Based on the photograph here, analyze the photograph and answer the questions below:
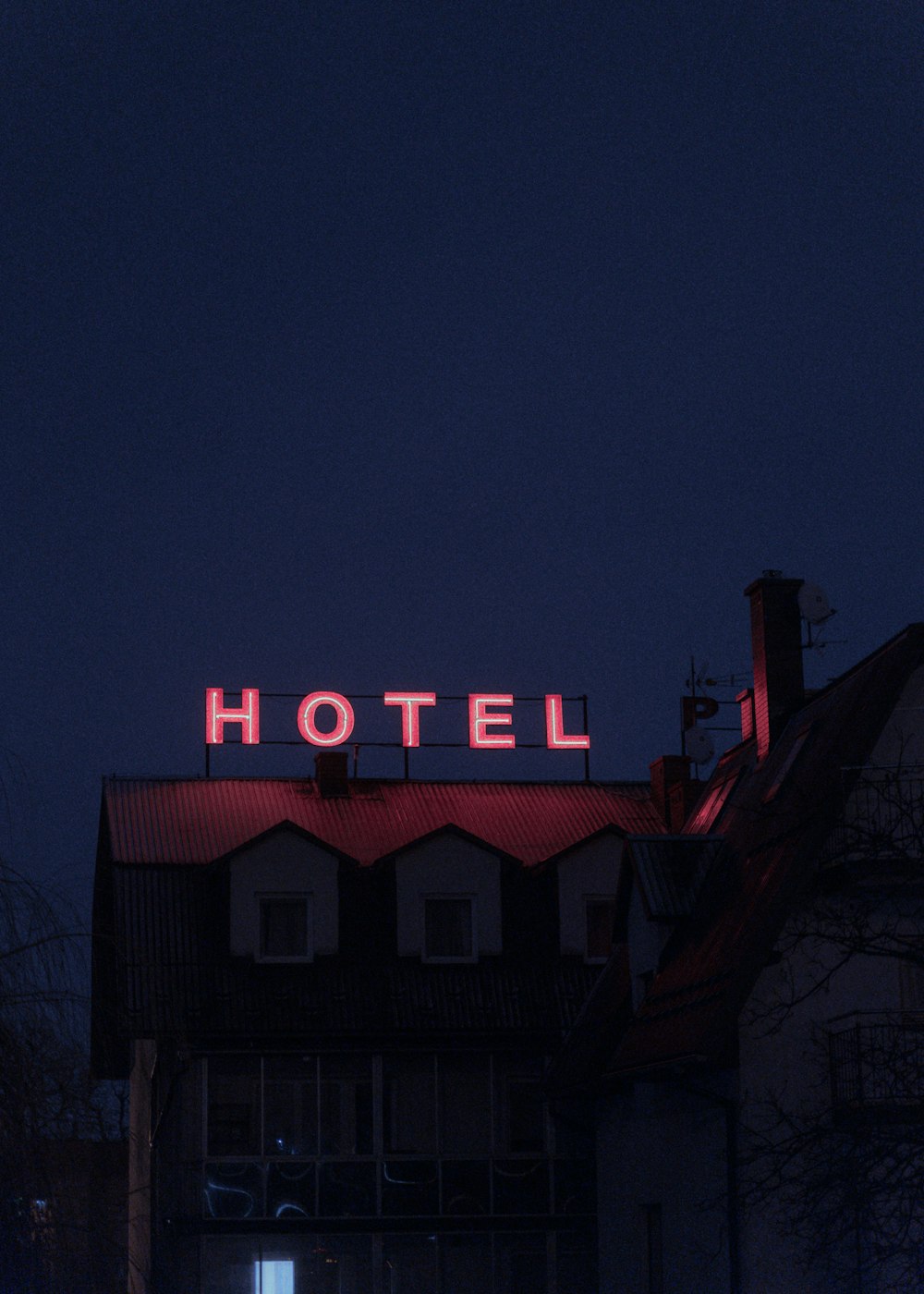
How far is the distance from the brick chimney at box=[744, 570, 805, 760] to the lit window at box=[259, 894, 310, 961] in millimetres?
10621

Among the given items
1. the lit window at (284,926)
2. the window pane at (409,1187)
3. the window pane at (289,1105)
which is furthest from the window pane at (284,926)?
the window pane at (409,1187)

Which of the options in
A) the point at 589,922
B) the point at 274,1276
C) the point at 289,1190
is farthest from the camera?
the point at 589,922

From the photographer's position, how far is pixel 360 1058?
33.8 metres

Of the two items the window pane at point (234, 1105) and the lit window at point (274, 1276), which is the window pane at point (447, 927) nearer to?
the window pane at point (234, 1105)

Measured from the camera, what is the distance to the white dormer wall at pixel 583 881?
35.9 meters

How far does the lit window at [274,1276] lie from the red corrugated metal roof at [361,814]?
7828 mm

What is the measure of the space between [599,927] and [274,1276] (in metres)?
9.36

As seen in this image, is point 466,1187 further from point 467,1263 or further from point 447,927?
point 447,927

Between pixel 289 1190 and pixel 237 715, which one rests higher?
pixel 237 715

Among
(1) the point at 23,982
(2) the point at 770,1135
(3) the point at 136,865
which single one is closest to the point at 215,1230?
(3) the point at 136,865

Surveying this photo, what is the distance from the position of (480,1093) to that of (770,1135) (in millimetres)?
12671

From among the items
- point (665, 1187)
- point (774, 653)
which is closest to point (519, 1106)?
point (665, 1187)

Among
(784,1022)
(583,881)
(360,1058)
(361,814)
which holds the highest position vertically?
(361,814)

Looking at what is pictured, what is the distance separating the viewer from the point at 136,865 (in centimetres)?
3531
